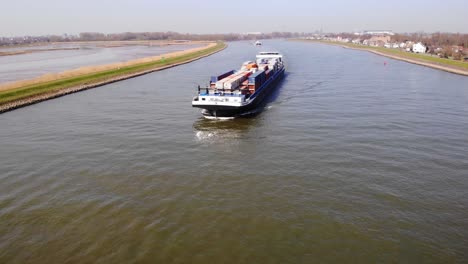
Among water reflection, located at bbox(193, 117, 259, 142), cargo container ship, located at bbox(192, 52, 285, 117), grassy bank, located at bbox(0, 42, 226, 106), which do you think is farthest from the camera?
grassy bank, located at bbox(0, 42, 226, 106)

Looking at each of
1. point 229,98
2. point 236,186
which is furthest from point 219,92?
point 236,186

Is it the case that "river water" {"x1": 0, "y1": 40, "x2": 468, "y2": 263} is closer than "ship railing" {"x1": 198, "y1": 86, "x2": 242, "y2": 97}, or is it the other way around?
"river water" {"x1": 0, "y1": 40, "x2": 468, "y2": 263}

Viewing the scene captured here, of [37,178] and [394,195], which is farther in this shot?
[37,178]

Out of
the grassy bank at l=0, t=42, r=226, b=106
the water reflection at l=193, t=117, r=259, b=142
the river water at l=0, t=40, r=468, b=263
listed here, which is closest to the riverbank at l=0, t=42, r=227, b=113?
the grassy bank at l=0, t=42, r=226, b=106

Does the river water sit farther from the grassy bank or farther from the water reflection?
the grassy bank

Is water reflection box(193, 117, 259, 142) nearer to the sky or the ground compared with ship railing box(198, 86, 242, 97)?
nearer to the ground

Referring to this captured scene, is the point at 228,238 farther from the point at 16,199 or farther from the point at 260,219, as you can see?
the point at 16,199

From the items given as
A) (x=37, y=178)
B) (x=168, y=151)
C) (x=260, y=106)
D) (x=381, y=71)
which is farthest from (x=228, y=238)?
(x=381, y=71)

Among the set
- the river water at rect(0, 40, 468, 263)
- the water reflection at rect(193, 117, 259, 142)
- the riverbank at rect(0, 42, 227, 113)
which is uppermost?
the riverbank at rect(0, 42, 227, 113)

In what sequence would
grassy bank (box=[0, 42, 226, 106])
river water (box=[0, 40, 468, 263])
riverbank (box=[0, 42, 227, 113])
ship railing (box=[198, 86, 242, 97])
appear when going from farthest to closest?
1. grassy bank (box=[0, 42, 226, 106])
2. riverbank (box=[0, 42, 227, 113])
3. ship railing (box=[198, 86, 242, 97])
4. river water (box=[0, 40, 468, 263])
